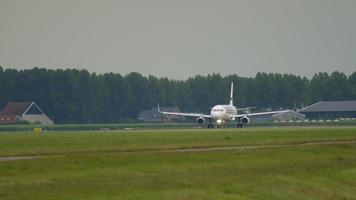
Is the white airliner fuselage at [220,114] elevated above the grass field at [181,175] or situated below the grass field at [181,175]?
above

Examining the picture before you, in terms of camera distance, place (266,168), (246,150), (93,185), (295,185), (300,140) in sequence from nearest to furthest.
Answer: (93,185)
(295,185)
(266,168)
(246,150)
(300,140)

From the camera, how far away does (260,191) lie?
131ft

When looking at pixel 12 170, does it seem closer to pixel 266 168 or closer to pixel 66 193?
pixel 66 193

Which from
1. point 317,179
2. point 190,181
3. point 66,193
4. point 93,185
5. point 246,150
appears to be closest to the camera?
point 66,193

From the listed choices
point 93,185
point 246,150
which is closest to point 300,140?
point 246,150

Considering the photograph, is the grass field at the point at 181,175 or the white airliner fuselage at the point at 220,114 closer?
the grass field at the point at 181,175

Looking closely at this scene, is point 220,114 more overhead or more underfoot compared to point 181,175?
more overhead

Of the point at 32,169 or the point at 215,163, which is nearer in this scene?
the point at 32,169

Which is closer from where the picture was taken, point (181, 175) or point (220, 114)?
point (181, 175)

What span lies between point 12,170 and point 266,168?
43.8 feet

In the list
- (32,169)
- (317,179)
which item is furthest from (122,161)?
(317,179)

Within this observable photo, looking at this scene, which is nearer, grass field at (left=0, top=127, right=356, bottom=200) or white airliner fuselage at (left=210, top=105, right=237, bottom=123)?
grass field at (left=0, top=127, right=356, bottom=200)

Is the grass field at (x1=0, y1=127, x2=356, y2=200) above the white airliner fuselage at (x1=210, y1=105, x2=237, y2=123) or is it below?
below

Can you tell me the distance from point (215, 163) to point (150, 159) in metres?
3.32
